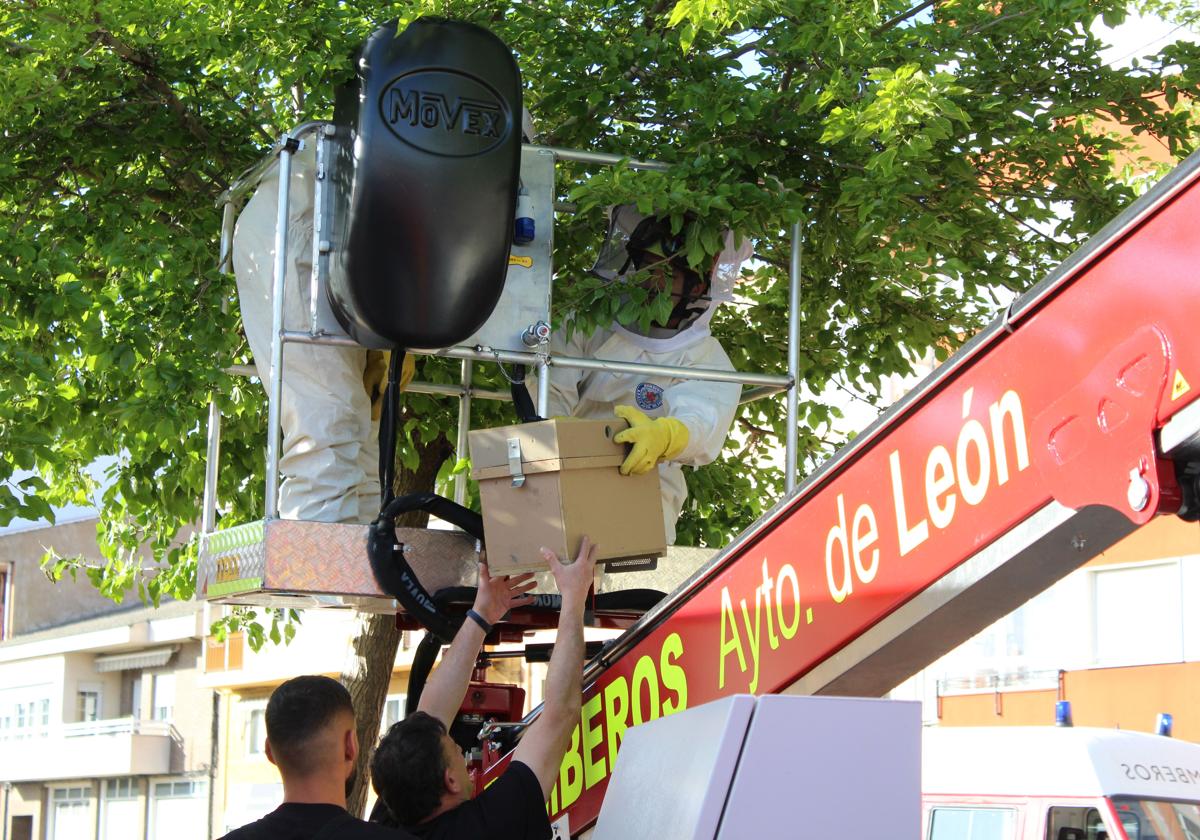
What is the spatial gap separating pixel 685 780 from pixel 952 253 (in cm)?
489

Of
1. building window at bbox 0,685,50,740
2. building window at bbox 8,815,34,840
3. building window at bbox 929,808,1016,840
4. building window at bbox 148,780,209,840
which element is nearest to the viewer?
building window at bbox 929,808,1016,840

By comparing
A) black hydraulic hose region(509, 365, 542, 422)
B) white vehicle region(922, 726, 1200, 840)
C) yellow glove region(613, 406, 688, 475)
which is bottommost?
white vehicle region(922, 726, 1200, 840)

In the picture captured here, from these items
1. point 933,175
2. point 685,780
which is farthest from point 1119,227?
point 933,175

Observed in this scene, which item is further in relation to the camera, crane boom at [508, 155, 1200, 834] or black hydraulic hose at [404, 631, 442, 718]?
black hydraulic hose at [404, 631, 442, 718]

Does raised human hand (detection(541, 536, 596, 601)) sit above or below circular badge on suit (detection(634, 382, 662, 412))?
below

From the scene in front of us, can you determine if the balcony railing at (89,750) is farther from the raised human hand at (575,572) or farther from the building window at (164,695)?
the raised human hand at (575,572)

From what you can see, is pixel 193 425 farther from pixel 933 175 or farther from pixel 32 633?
pixel 32 633

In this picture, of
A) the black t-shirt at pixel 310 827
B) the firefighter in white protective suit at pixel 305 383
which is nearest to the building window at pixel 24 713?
the firefighter in white protective suit at pixel 305 383

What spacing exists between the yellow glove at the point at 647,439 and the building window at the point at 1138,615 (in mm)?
14482

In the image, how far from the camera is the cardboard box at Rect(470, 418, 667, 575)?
426cm

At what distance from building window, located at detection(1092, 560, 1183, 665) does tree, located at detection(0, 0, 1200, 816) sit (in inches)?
406

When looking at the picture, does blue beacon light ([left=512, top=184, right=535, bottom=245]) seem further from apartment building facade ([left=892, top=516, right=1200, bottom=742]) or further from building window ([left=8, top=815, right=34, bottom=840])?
building window ([left=8, top=815, right=34, bottom=840])

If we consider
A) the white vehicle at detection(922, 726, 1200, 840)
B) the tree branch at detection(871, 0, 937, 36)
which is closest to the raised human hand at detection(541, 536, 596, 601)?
the tree branch at detection(871, 0, 937, 36)

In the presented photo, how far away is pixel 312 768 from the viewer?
11.3 ft
